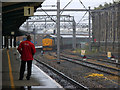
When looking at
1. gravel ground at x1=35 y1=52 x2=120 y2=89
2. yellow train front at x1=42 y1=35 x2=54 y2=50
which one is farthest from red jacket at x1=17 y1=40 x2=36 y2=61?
yellow train front at x1=42 y1=35 x2=54 y2=50

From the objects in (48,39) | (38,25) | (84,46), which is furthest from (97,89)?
(38,25)

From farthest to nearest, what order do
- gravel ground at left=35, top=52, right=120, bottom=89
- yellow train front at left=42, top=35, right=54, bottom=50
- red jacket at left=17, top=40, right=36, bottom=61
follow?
1. yellow train front at left=42, top=35, right=54, bottom=50
2. gravel ground at left=35, top=52, right=120, bottom=89
3. red jacket at left=17, top=40, right=36, bottom=61

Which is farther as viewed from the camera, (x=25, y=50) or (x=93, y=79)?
(x=93, y=79)

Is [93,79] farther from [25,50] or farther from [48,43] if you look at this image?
[48,43]

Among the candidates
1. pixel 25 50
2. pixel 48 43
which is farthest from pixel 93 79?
pixel 48 43

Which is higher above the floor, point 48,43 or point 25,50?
point 25,50

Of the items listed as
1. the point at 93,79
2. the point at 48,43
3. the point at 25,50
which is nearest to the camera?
the point at 25,50

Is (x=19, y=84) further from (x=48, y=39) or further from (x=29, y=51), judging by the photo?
(x=48, y=39)

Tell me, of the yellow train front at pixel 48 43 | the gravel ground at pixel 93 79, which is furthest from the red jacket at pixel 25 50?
the yellow train front at pixel 48 43

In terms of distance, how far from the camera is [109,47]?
144 feet

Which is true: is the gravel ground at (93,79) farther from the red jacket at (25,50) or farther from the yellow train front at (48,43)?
the yellow train front at (48,43)

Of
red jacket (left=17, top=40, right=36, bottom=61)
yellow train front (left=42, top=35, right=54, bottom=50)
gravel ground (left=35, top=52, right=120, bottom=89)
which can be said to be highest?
red jacket (left=17, top=40, right=36, bottom=61)

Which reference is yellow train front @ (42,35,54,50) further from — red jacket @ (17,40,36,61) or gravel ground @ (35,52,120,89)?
red jacket @ (17,40,36,61)

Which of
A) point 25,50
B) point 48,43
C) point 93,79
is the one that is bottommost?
point 93,79
